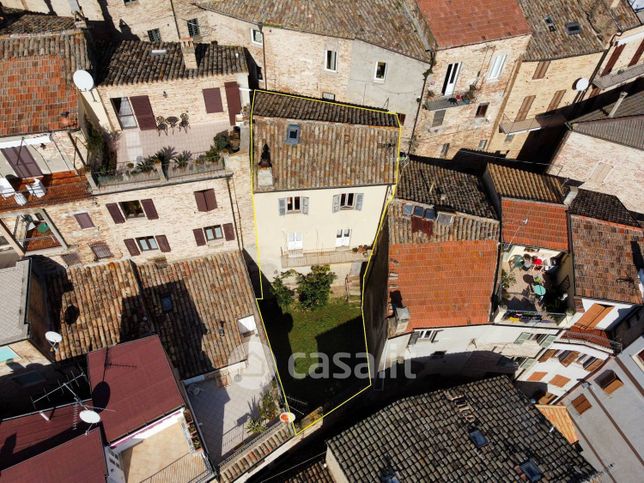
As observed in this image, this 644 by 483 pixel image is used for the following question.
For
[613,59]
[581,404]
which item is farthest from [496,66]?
[581,404]

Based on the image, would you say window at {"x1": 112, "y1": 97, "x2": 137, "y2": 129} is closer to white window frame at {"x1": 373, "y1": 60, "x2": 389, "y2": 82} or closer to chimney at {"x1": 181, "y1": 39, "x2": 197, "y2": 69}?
chimney at {"x1": 181, "y1": 39, "x2": 197, "y2": 69}

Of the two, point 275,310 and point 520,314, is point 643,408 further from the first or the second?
point 275,310

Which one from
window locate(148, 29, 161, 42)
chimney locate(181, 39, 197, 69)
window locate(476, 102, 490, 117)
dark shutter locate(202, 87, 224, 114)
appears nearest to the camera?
chimney locate(181, 39, 197, 69)

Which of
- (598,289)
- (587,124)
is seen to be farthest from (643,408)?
(587,124)

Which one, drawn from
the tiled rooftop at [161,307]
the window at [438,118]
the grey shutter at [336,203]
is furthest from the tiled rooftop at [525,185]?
the tiled rooftop at [161,307]

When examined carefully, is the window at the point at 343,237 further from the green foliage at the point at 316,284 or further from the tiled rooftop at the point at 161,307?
the tiled rooftop at the point at 161,307

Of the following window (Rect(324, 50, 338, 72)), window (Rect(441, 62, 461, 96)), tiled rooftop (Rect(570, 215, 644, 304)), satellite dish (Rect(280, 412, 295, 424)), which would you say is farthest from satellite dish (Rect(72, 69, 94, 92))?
tiled rooftop (Rect(570, 215, 644, 304))
